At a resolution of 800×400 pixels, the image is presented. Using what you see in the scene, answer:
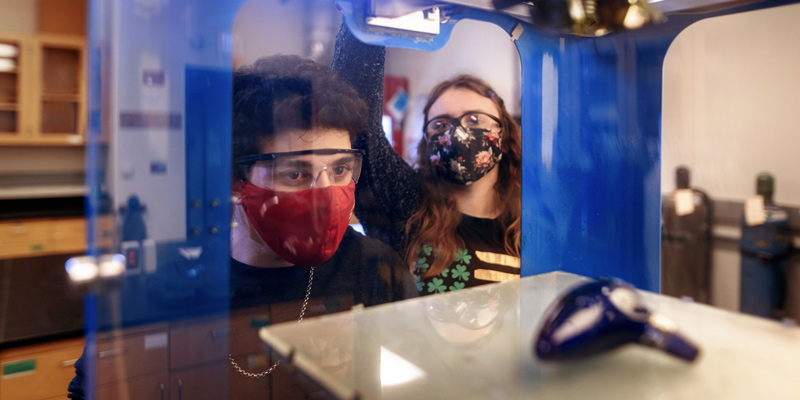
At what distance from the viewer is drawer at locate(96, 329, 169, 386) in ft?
1.97

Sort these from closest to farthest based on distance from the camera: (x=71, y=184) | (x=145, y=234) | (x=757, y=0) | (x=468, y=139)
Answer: (x=145, y=234) → (x=757, y=0) → (x=468, y=139) → (x=71, y=184)

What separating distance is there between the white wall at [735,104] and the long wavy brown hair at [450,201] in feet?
0.84

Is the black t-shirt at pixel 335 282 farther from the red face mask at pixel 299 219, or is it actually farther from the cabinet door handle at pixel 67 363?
the cabinet door handle at pixel 67 363

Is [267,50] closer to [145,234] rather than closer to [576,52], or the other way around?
[145,234]

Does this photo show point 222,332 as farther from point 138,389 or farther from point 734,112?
point 734,112

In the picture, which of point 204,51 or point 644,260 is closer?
point 204,51

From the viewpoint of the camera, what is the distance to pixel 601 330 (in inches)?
20.3

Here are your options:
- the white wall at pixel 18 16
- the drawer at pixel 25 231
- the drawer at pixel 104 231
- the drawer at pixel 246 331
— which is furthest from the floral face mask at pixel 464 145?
the white wall at pixel 18 16

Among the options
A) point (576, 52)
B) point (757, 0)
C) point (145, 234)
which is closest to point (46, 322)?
point (145, 234)

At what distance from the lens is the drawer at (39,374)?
169cm

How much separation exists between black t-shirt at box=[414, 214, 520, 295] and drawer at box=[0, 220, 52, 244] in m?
2.09

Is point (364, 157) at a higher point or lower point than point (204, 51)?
lower

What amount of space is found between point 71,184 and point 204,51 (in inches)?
107

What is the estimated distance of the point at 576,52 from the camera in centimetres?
102
